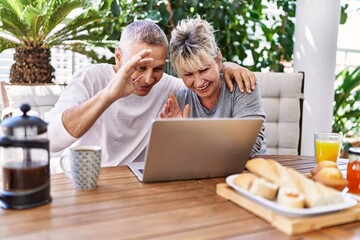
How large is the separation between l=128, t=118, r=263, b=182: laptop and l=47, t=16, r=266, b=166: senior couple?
1.21 feet

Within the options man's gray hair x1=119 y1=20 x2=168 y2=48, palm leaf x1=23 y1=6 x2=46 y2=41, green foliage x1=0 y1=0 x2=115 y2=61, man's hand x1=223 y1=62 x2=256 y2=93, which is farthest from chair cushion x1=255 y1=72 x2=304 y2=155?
palm leaf x1=23 y1=6 x2=46 y2=41

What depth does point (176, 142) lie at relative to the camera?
1054mm

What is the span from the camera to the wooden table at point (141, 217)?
793 millimetres

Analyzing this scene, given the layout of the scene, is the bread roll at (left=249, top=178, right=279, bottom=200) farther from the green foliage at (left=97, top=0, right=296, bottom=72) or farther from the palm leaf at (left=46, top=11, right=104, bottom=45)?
the palm leaf at (left=46, top=11, right=104, bottom=45)

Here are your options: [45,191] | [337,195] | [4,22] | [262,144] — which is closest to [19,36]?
[4,22]

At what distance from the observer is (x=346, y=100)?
13.0ft

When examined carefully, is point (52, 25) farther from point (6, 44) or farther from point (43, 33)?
point (6, 44)

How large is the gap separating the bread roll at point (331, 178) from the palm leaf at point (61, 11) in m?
→ 2.91

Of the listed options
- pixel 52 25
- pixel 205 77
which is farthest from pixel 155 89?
pixel 52 25

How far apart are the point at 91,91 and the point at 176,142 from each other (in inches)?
30.1

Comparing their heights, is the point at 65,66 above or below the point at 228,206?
above

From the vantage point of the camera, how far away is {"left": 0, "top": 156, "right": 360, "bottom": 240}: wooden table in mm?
793

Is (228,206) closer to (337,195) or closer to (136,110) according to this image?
(337,195)

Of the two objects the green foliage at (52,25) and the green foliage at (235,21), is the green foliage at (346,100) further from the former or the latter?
the green foliage at (52,25)
